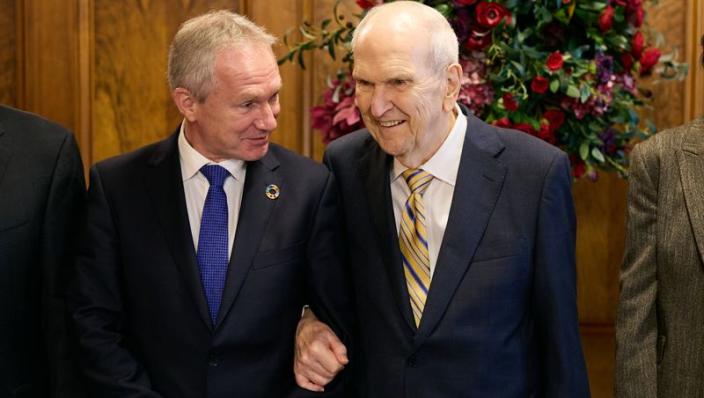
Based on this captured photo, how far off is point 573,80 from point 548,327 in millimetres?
990

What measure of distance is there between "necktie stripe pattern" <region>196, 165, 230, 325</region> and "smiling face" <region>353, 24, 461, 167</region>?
44cm

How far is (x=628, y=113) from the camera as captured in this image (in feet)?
11.0

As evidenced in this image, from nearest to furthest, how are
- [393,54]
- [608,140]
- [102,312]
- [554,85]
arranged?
1. [393,54]
2. [102,312]
3. [554,85]
4. [608,140]

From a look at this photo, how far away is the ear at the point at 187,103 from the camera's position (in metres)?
2.66

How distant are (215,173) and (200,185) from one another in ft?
0.17

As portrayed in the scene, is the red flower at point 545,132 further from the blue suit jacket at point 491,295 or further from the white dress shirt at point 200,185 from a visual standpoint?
the white dress shirt at point 200,185

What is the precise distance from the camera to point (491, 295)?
2.46m

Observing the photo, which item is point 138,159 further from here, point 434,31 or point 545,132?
point 545,132

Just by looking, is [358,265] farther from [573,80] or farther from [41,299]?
[573,80]

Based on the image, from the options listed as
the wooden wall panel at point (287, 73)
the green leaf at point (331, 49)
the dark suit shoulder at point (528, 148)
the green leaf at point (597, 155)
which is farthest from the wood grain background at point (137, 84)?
the dark suit shoulder at point (528, 148)

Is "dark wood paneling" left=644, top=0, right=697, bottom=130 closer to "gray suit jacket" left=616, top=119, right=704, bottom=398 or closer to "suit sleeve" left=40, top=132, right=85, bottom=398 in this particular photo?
"gray suit jacket" left=616, top=119, right=704, bottom=398

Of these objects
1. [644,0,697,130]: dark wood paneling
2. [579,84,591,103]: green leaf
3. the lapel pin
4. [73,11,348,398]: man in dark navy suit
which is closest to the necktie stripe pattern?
[73,11,348,398]: man in dark navy suit

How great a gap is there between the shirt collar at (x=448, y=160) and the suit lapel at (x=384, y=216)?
0.05 metres

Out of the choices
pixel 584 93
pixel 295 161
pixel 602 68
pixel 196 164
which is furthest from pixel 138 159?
pixel 602 68
